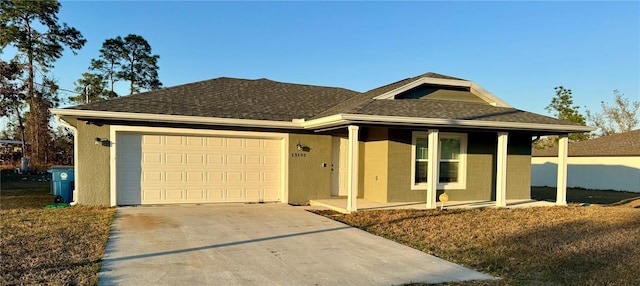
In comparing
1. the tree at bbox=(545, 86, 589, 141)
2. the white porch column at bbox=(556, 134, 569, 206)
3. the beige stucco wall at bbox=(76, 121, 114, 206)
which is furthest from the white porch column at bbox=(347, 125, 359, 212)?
the tree at bbox=(545, 86, 589, 141)

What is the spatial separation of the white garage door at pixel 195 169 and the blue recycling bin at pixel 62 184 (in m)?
1.63

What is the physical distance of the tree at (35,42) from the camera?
24.0 metres

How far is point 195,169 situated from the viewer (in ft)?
35.2

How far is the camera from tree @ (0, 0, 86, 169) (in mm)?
23953

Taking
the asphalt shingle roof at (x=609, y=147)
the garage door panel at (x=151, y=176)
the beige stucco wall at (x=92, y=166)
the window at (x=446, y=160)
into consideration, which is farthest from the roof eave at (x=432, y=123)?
the asphalt shingle roof at (x=609, y=147)

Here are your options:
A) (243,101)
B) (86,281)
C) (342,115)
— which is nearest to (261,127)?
(243,101)

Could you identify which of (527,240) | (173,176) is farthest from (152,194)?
(527,240)

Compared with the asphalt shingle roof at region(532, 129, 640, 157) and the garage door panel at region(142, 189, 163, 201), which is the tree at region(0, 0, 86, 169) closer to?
the garage door panel at region(142, 189, 163, 201)

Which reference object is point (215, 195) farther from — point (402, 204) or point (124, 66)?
point (124, 66)

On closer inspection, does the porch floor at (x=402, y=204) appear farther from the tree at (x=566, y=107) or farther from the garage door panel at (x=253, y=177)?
the tree at (x=566, y=107)

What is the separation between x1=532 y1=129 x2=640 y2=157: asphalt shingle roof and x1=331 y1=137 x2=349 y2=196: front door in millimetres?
18163

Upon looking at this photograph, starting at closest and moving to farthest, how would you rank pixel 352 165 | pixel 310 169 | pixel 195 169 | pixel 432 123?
pixel 352 165 → pixel 432 123 → pixel 195 169 → pixel 310 169

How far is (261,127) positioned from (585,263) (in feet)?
26.2

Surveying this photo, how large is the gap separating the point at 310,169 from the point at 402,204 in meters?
2.83
